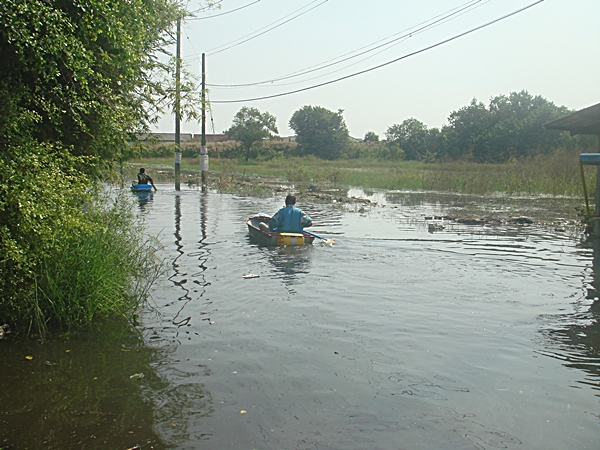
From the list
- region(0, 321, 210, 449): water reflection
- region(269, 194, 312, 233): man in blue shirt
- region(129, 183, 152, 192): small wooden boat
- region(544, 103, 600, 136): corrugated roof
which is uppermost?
region(544, 103, 600, 136): corrugated roof

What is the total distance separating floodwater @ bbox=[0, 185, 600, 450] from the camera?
5438mm

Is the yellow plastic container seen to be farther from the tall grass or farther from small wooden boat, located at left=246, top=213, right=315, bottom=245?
the tall grass

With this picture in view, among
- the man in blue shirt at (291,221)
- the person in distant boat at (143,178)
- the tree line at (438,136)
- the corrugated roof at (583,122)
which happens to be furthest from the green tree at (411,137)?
the man in blue shirt at (291,221)

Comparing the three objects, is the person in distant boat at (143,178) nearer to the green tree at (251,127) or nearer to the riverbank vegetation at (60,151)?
the riverbank vegetation at (60,151)

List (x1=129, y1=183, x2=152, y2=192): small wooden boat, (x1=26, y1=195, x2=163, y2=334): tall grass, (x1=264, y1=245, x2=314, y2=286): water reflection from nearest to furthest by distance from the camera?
(x1=26, y1=195, x2=163, y2=334): tall grass, (x1=264, y1=245, x2=314, y2=286): water reflection, (x1=129, y1=183, x2=152, y2=192): small wooden boat

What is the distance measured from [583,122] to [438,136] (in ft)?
178

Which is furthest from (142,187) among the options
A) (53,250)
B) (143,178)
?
(53,250)

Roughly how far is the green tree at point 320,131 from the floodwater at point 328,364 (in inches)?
2667

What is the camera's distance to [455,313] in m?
9.38

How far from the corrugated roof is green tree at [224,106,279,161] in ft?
210

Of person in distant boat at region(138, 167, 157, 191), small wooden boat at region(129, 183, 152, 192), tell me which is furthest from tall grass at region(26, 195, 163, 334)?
person in distant boat at region(138, 167, 157, 191)

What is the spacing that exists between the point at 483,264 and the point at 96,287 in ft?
28.7

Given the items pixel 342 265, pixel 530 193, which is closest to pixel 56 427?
pixel 342 265

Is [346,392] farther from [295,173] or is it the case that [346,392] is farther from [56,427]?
[295,173]
